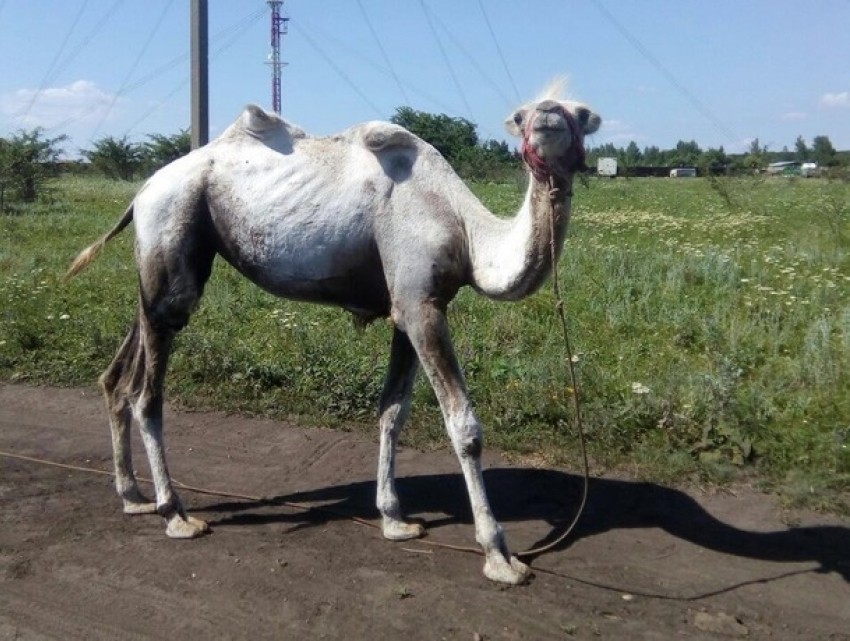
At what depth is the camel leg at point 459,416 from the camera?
14.7 feet

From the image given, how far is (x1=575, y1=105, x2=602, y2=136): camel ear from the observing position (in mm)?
4184

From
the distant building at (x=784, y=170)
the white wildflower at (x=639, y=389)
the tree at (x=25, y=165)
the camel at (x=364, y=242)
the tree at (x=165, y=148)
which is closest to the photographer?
the camel at (x=364, y=242)

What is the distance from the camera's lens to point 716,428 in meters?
6.10

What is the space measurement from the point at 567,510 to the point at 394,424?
3.91 feet

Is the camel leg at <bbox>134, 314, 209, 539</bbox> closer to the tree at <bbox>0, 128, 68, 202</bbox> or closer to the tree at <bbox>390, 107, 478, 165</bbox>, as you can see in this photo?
the tree at <bbox>0, 128, 68, 202</bbox>

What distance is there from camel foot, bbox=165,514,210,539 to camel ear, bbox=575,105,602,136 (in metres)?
3.02

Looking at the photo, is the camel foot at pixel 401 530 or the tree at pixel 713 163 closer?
the camel foot at pixel 401 530

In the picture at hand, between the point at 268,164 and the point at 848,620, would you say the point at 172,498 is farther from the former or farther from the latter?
the point at 848,620

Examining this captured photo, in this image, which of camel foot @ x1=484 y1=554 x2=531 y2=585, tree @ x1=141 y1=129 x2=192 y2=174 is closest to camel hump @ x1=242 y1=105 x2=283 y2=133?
camel foot @ x1=484 y1=554 x2=531 y2=585

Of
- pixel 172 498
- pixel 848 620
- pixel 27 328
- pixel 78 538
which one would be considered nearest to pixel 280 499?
pixel 172 498

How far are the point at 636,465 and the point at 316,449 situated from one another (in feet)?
7.41

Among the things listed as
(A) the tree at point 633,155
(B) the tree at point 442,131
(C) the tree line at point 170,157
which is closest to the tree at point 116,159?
(C) the tree line at point 170,157

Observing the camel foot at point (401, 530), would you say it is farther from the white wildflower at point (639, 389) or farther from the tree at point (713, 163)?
the tree at point (713, 163)

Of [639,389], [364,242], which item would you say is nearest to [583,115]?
[364,242]
